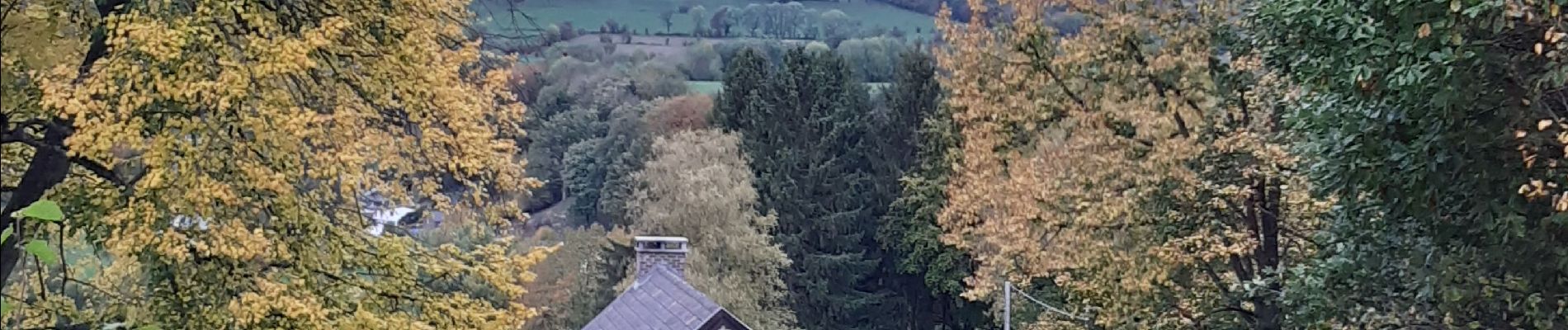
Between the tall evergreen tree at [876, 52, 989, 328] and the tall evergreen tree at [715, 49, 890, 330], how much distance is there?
22.8 inches

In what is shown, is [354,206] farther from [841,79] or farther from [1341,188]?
[841,79]

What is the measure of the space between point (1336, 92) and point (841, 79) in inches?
1101

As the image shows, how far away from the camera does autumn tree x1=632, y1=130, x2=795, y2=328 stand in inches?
976

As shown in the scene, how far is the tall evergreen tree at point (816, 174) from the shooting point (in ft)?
104

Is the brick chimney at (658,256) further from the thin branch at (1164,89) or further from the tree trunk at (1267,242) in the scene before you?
the tree trunk at (1267,242)

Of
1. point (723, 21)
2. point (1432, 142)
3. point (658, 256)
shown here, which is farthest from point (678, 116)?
point (1432, 142)

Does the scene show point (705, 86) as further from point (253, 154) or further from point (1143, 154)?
point (253, 154)

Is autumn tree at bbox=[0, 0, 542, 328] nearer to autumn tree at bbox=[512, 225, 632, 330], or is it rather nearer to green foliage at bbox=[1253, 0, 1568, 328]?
green foliage at bbox=[1253, 0, 1568, 328]

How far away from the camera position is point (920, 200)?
30125 millimetres

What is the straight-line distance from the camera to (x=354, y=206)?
6062 millimetres

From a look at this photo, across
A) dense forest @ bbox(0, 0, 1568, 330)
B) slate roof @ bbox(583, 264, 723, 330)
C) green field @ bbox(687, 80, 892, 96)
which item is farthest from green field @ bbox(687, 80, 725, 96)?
dense forest @ bbox(0, 0, 1568, 330)

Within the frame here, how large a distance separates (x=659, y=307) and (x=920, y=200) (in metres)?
14.2

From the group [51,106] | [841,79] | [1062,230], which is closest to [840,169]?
[841,79]

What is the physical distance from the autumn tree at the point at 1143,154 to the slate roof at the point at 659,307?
4009mm
